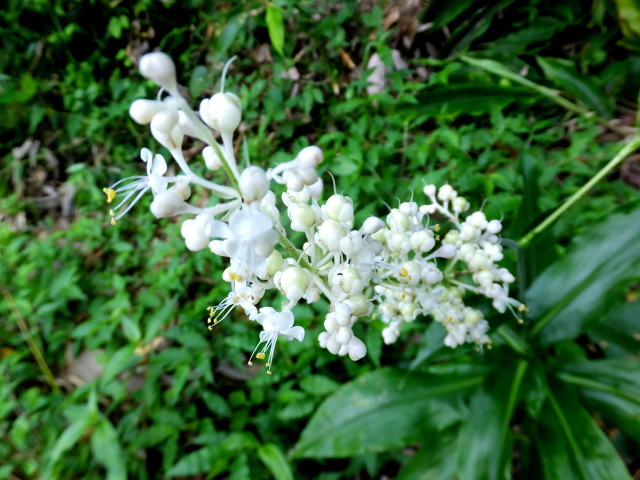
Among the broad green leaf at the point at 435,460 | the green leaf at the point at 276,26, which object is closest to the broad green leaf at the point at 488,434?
the broad green leaf at the point at 435,460

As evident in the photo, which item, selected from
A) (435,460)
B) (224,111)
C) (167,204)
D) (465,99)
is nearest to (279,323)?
(167,204)

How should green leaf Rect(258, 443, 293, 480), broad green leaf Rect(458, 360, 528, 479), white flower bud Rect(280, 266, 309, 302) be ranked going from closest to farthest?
1. white flower bud Rect(280, 266, 309, 302)
2. broad green leaf Rect(458, 360, 528, 479)
3. green leaf Rect(258, 443, 293, 480)

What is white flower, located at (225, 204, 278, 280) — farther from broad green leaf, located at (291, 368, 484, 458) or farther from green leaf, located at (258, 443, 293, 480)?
green leaf, located at (258, 443, 293, 480)

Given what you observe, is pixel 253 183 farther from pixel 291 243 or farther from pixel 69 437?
pixel 69 437

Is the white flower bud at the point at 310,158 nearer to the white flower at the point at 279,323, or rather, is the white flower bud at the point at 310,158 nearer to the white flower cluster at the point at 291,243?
the white flower cluster at the point at 291,243

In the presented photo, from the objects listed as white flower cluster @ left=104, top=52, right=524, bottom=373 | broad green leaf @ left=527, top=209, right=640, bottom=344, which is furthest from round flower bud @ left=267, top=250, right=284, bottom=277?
broad green leaf @ left=527, top=209, right=640, bottom=344
